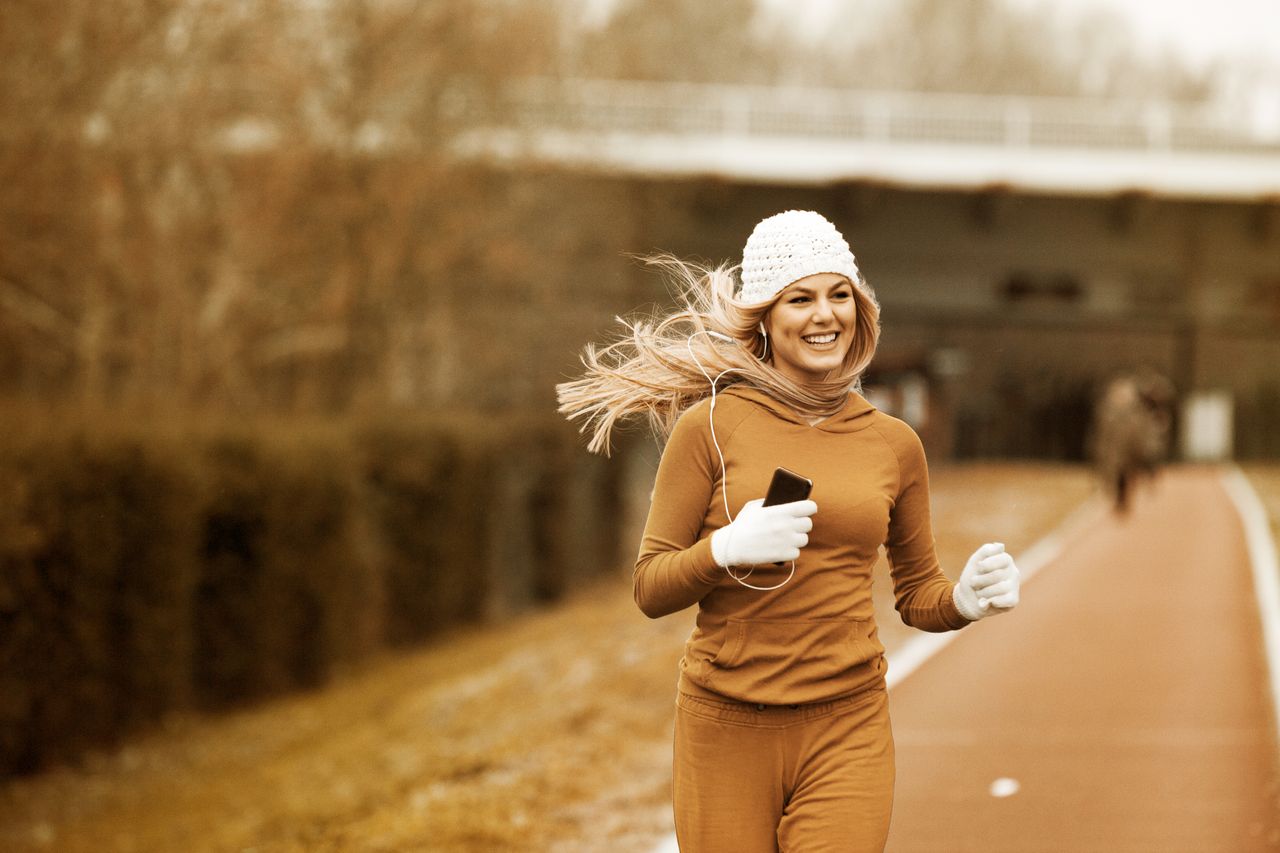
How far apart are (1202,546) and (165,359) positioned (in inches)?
466

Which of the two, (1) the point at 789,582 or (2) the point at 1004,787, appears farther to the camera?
(2) the point at 1004,787

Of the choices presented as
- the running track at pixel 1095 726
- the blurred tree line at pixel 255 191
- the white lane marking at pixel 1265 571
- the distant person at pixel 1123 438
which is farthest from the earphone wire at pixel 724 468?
the distant person at pixel 1123 438

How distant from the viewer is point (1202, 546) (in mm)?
17984

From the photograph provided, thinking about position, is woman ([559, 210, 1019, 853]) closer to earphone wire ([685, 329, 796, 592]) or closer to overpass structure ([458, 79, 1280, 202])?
earphone wire ([685, 329, 796, 592])

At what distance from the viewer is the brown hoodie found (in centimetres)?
352

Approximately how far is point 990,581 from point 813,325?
681mm

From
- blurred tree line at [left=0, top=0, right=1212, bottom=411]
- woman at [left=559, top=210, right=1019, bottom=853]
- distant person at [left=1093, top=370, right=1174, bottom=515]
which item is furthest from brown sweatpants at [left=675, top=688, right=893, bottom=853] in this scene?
distant person at [left=1093, top=370, right=1174, bottom=515]

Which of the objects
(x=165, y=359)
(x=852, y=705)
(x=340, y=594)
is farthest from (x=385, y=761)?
(x=165, y=359)

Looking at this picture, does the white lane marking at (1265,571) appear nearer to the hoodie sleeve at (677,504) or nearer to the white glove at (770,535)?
the hoodie sleeve at (677,504)

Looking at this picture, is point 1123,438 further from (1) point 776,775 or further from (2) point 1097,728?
(1) point 776,775

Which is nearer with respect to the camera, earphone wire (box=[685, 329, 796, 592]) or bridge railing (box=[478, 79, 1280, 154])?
earphone wire (box=[685, 329, 796, 592])

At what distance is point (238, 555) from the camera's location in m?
14.6

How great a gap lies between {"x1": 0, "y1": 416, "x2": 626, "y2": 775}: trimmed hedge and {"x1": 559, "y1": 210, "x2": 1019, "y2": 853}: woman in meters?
8.40

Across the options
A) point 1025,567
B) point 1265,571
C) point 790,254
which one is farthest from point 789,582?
point 1025,567
